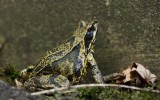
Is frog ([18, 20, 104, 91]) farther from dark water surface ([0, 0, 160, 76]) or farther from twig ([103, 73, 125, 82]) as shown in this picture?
dark water surface ([0, 0, 160, 76])

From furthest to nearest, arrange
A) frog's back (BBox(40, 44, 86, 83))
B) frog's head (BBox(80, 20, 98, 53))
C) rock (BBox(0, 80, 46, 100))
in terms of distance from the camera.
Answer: frog's head (BBox(80, 20, 98, 53)), frog's back (BBox(40, 44, 86, 83)), rock (BBox(0, 80, 46, 100))

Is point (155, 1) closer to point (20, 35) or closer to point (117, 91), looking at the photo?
point (117, 91)

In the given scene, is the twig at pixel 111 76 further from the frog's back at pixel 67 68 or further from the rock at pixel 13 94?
the rock at pixel 13 94

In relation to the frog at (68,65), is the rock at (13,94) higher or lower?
lower

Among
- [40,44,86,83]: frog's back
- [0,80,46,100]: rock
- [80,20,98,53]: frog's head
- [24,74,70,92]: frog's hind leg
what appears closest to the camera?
[0,80,46,100]: rock

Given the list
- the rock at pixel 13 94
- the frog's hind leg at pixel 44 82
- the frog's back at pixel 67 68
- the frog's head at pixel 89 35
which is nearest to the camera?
the rock at pixel 13 94

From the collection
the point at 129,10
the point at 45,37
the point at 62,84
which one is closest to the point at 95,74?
the point at 62,84

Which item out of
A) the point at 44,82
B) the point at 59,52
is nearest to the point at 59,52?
the point at 59,52

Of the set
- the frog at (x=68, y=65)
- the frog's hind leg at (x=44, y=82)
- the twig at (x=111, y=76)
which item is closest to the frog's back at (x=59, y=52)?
the frog at (x=68, y=65)

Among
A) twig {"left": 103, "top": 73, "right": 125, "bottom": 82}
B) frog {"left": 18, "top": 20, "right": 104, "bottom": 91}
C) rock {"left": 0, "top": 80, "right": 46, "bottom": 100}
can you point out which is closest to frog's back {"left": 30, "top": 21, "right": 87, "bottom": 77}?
frog {"left": 18, "top": 20, "right": 104, "bottom": 91}
